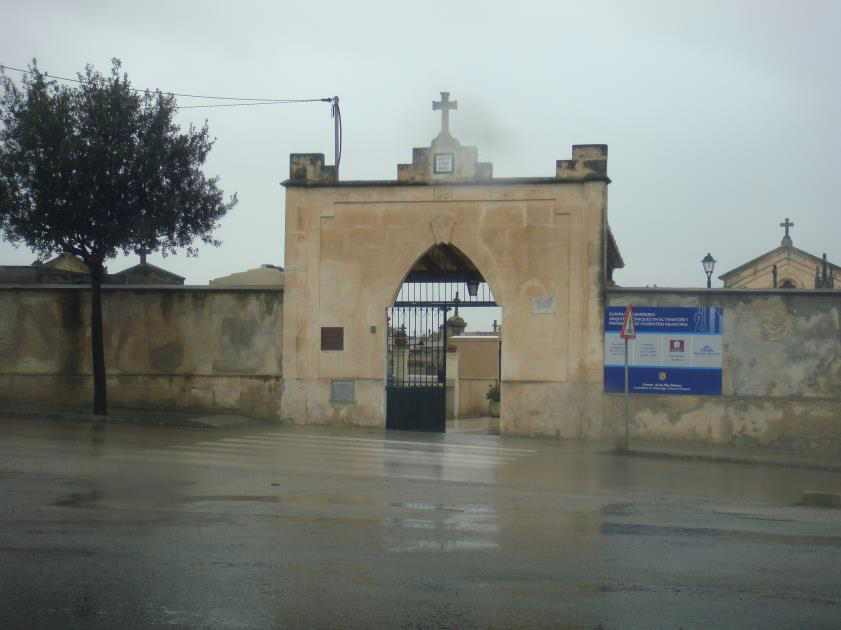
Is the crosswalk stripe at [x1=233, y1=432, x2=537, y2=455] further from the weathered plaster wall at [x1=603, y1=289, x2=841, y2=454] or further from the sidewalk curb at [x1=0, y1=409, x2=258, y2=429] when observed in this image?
the weathered plaster wall at [x1=603, y1=289, x2=841, y2=454]

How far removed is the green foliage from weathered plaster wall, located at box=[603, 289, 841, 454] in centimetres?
1095

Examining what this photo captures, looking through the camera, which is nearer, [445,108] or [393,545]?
[393,545]

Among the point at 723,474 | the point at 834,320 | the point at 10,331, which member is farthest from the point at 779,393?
the point at 10,331

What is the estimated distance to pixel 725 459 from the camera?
18.7 metres

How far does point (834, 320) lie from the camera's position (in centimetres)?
2070

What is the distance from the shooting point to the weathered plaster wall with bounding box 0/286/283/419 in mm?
23375

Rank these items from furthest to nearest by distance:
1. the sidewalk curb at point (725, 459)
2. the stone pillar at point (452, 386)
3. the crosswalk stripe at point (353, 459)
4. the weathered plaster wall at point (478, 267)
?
1. the stone pillar at point (452, 386)
2. the weathered plaster wall at point (478, 267)
3. the sidewalk curb at point (725, 459)
4. the crosswalk stripe at point (353, 459)

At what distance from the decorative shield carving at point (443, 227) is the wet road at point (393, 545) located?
8.02 m

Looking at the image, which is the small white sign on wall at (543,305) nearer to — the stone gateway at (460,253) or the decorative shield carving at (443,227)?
the stone gateway at (460,253)

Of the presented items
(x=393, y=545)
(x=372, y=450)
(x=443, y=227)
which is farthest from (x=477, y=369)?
(x=393, y=545)

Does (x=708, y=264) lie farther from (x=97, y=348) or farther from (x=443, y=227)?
(x=97, y=348)

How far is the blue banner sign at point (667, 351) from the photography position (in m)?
21.1

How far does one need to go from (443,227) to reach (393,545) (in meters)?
14.6

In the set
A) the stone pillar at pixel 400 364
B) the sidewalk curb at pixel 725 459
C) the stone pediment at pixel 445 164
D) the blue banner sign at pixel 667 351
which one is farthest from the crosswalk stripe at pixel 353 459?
the stone pediment at pixel 445 164
